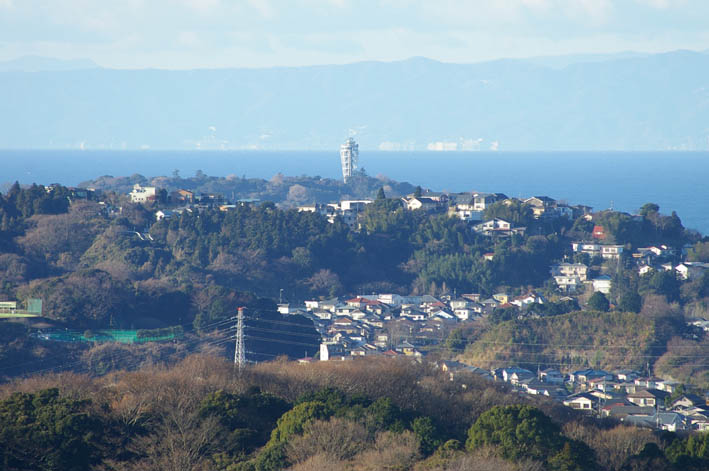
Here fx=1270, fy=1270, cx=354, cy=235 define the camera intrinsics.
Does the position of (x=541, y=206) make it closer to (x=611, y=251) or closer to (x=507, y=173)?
(x=611, y=251)

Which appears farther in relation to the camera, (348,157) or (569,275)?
(348,157)

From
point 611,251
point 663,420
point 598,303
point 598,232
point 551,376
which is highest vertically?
point 598,232

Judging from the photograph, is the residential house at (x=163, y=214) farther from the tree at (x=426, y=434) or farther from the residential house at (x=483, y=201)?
the tree at (x=426, y=434)

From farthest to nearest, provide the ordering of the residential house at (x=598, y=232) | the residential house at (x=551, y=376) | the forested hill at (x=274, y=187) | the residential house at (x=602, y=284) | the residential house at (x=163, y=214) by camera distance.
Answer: the forested hill at (x=274, y=187) < the residential house at (x=163, y=214) < the residential house at (x=598, y=232) < the residential house at (x=602, y=284) < the residential house at (x=551, y=376)

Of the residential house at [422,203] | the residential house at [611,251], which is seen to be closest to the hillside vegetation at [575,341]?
the residential house at [611,251]

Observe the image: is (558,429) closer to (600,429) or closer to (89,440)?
(600,429)

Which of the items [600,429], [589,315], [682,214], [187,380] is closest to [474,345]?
[589,315]

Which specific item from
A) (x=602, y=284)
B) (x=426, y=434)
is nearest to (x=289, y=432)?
(x=426, y=434)

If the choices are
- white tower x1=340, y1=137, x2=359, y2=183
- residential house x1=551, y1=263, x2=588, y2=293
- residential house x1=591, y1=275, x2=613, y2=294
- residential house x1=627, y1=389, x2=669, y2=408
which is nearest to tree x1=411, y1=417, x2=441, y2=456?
residential house x1=627, y1=389, x2=669, y2=408

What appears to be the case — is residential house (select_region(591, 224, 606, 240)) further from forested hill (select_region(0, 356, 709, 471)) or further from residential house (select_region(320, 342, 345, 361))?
forested hill (select_region(0, 356, 709, 471))
